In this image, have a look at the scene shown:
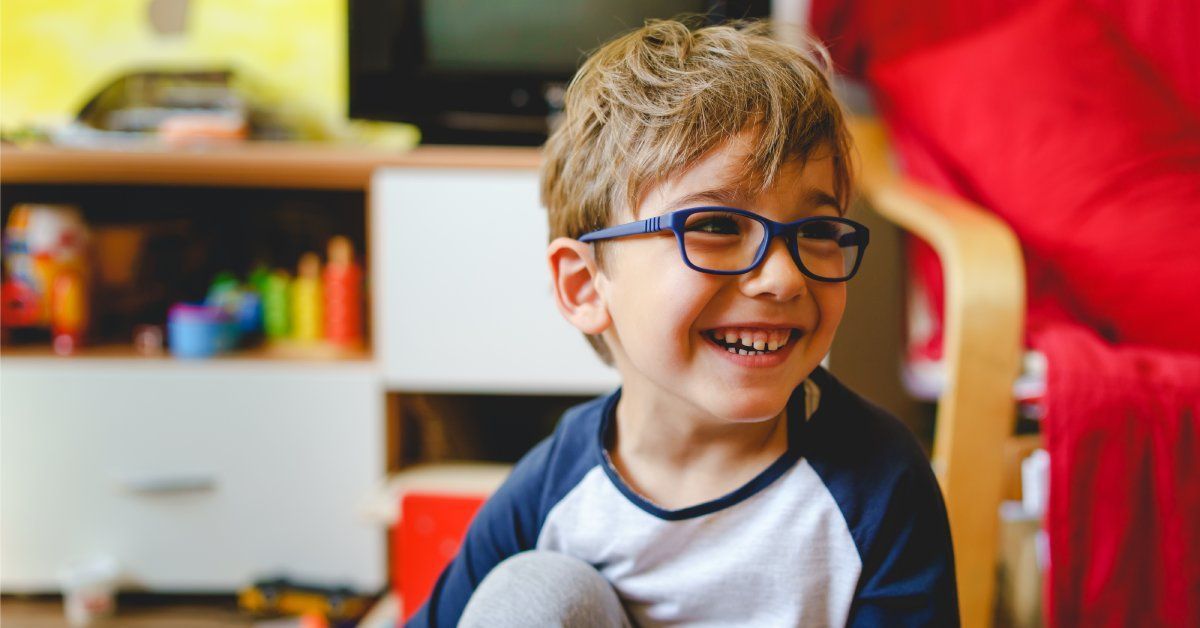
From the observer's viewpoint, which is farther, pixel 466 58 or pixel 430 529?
pixel 466 58

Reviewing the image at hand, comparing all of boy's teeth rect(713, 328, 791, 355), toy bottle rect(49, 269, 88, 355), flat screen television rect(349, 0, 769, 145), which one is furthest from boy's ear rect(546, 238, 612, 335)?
toy bottle rect(49, 269, 88, 355)

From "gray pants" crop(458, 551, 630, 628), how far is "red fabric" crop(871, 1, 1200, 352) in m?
0.65

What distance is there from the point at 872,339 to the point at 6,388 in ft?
4.16

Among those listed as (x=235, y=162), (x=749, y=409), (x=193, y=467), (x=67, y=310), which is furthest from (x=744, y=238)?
(x=67, y=310)

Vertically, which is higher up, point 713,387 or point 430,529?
point 713,387

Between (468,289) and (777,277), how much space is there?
0.74 metres

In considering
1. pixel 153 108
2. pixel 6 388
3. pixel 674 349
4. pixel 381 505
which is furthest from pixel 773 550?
pixel 153 108

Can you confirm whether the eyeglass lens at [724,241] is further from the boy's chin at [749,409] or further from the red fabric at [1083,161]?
the red fabric at [1083,161]

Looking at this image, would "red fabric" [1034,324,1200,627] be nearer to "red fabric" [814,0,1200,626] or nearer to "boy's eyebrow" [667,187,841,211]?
"red fabric" [814,0,1200,626]

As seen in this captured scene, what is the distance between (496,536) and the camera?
734 millimetres

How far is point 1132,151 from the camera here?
1026 mm

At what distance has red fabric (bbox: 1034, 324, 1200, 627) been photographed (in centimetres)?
83

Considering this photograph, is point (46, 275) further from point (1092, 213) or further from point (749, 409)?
point (1092, 213)

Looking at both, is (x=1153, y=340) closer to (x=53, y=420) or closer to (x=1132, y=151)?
(x=1132, y=151)
